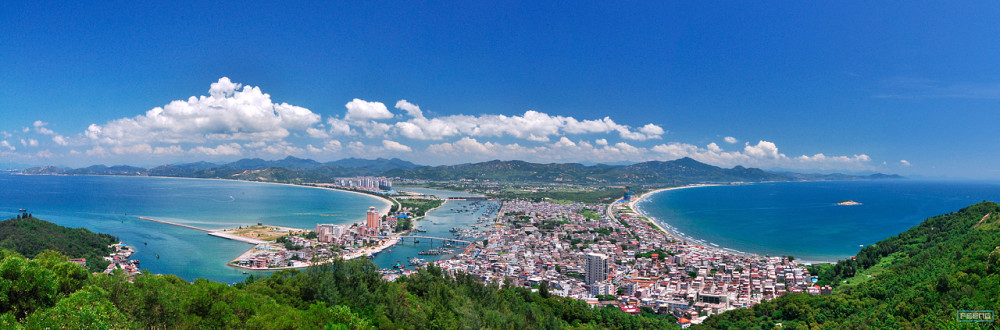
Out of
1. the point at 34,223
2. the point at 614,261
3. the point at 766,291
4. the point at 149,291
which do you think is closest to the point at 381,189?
the point at 34,223

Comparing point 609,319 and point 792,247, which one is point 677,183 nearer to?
point 792,247

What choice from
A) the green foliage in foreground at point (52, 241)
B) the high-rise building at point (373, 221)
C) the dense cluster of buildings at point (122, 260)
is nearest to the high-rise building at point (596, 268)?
the high-rise building at point (373, 221)

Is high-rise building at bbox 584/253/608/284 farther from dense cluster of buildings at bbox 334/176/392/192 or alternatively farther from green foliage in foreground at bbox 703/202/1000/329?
dense cluster of buildings at bbox 334/176/392/192

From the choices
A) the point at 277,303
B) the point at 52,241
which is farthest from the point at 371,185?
the point at 277,303

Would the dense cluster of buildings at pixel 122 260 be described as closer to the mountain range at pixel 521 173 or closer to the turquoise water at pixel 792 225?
the turquoise water at pixel 792 225

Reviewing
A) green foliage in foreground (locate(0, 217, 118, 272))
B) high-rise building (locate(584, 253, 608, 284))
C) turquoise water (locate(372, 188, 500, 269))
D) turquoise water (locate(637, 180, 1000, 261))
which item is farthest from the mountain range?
high-rise building (locate(584, 253, 608, 284))

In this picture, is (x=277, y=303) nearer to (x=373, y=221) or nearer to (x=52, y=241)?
(x=52, y=241)

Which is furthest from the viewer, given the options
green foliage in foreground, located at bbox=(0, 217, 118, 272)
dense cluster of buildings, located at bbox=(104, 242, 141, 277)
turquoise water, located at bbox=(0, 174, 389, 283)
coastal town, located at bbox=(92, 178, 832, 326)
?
turquoise water, located at bbox=(0, 174, 389, 283)
